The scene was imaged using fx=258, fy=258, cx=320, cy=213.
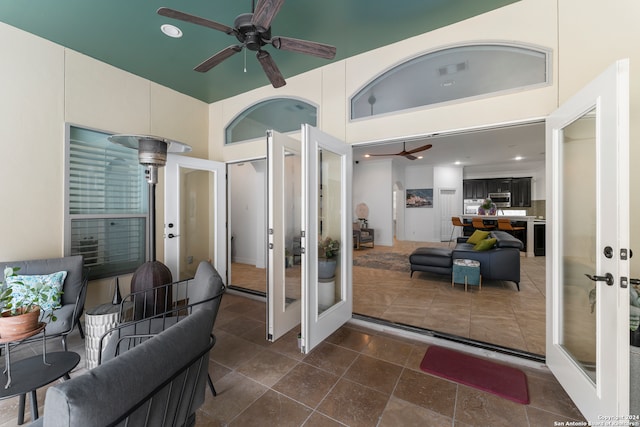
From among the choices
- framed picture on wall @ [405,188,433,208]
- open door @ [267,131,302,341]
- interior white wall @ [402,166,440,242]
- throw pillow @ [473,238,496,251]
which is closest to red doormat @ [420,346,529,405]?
open door @ [267,131,302,341]

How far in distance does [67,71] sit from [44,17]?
1.86ft

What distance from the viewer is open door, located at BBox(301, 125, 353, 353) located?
2.27 m

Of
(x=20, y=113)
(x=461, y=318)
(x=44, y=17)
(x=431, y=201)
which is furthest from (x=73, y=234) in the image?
(x=431, y=201)

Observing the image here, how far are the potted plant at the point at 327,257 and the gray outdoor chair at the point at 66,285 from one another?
7.14 ft

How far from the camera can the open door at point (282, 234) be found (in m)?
2.50

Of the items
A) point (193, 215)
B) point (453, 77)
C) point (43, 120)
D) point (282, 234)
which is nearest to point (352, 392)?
point (282, 234)

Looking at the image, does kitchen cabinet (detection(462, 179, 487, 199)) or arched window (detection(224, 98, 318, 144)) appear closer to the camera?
arched window (detection(224, 98, 318, 144))

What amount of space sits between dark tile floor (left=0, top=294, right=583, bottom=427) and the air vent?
270cm

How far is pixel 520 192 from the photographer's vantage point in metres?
9.05

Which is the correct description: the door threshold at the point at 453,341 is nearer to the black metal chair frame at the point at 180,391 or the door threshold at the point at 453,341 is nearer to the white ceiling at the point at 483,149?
the black metal chair frame at the point at 180,391

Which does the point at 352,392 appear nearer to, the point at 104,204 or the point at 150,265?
the point at 150,265

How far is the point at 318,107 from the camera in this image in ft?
10.6

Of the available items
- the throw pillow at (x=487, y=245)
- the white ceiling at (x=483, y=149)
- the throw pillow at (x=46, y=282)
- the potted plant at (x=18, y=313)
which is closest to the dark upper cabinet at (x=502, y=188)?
the white ceiling at (x=483, y=149)

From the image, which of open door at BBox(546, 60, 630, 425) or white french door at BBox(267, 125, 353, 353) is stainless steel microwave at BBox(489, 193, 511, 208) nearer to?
open door at BBox(546, 60, 630, 425)
